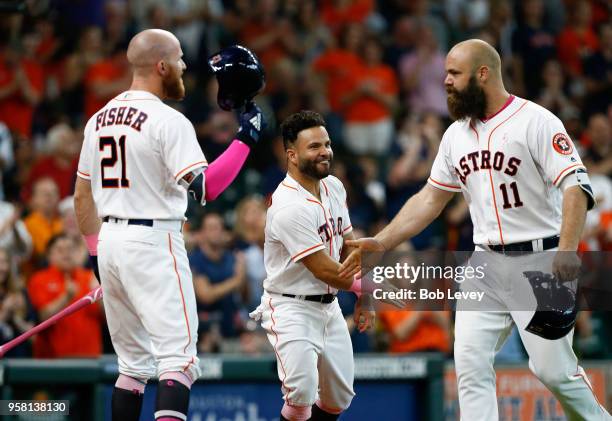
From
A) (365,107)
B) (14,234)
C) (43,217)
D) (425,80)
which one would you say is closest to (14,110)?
(43,217)

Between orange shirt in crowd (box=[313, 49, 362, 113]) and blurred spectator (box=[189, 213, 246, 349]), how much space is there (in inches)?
142

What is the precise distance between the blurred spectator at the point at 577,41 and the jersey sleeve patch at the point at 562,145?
8.61 meters

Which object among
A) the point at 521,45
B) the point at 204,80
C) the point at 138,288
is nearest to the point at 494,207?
the point at 138,288

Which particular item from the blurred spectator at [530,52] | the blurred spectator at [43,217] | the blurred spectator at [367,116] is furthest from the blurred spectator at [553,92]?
the blurred spectator at [43,217]

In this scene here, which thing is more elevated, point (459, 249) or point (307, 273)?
point (459, 249)

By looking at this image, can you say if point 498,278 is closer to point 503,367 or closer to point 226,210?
point 503,367

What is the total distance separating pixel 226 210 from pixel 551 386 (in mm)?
6155

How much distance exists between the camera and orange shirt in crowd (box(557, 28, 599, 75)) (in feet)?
47.6

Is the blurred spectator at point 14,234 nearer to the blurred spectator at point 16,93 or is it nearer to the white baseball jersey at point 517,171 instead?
the blurred spectator at point 16,93

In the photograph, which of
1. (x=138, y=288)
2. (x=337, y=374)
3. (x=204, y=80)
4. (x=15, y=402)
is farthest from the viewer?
(x=204, y=80)

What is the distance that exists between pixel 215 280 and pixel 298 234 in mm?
3519

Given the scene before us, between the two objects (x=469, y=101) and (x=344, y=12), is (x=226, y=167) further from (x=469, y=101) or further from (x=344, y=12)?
(x=344, y=12)

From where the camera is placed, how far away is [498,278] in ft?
20.7

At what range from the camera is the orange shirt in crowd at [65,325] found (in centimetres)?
888
